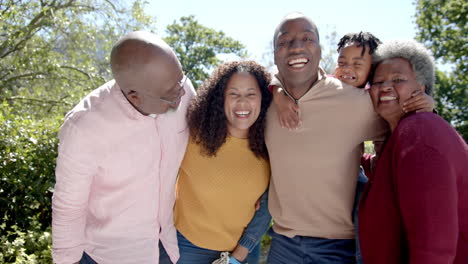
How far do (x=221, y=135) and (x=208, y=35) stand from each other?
31.8 meters

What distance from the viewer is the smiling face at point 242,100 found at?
2594mm

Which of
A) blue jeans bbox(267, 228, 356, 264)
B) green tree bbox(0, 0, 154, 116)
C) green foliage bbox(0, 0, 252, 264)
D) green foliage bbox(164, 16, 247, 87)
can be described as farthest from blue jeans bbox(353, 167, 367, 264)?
green foliage bbox(164, 16, 247, 87)

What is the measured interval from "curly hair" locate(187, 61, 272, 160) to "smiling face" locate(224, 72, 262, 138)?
0.04 m

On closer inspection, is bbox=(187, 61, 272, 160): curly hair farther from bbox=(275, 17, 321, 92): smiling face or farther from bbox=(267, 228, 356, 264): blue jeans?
bbox=(267, 228, 356, 264): blue jeans

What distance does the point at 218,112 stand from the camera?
8.79 ft

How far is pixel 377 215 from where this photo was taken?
6.47ft

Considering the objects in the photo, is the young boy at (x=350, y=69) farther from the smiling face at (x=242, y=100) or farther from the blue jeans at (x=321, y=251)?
the blue jeans at (x=321, y=251)

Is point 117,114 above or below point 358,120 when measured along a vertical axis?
above

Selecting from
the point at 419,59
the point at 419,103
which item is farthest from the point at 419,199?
the point at 419,59

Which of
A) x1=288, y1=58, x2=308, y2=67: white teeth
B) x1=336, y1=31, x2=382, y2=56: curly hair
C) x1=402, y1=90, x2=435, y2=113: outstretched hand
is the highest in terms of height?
x1=336, y1=31, x2=382, y2=56: curly hair

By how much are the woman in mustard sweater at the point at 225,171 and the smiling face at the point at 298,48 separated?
0.99ft

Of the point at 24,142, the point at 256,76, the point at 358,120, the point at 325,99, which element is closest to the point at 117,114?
the point at 256,76

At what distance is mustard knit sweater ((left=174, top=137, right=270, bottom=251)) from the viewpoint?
2578 mm

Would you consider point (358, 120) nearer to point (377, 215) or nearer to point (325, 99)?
point (325, 99)
